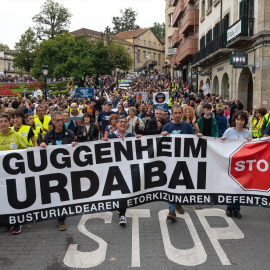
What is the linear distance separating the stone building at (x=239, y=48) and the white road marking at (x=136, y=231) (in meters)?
12.8

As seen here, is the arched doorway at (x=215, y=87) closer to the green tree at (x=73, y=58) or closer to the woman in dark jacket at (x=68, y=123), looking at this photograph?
the woman in dark jacket at (x=68, y=123)

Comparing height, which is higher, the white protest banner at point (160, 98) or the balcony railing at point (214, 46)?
the balcony railing at point (214, 46)

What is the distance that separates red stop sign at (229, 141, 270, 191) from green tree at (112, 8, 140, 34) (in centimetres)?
13090

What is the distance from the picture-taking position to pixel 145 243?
17.3 feet

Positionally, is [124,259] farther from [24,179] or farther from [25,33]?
[25,33]

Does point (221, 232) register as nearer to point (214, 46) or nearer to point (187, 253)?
point (187, 253)

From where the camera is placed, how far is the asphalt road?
4.66 metres

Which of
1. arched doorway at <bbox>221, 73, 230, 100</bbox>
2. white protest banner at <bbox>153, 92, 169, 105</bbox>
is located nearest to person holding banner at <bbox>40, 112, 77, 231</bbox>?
white protest banner at <bbox>153, 92, 169, 105</bbox>

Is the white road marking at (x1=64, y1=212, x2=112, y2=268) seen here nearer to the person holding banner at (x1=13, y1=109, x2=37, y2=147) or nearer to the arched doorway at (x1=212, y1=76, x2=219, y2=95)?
the person holding banner at (x1=13, y1=109, x2=37, y2=147)

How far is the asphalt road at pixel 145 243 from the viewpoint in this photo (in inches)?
183

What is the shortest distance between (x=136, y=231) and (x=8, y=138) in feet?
8.65

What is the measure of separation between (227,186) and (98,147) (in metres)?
2.27

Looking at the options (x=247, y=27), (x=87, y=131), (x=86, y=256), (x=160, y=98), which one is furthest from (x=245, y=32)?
(x=86, y=256)

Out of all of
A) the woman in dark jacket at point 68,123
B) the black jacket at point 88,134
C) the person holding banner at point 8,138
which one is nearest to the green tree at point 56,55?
the woman in dark jacket at point 68,123
